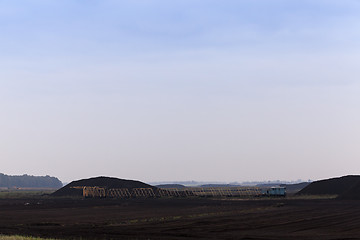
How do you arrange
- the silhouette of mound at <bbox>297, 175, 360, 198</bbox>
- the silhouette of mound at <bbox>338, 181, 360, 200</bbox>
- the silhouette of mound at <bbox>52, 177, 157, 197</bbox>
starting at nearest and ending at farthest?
the silhouette of mound at <bbox>338, 181, 360, 200</bbox>
the silhouette of mound at <bbox>297, 175, 360, 198</bbox>
the silhouette of mound at <bbox>52, 177, 157, 197</bbox>

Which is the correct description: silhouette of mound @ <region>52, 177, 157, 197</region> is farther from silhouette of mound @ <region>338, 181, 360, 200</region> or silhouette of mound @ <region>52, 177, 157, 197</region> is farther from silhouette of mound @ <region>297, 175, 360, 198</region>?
silhouette of mound @ <region>338, 181, 360, 200</region>

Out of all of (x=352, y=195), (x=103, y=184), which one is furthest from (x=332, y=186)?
(x=103, y=184)

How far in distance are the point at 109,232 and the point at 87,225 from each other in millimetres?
7209

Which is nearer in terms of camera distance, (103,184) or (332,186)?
(332,186)

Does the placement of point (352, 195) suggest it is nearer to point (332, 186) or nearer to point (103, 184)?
point (332, 186)

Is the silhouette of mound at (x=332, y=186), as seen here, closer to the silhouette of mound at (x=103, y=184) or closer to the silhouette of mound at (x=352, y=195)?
the silhouette of mound at (x=352, y=195)

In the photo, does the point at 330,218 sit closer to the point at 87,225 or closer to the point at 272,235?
the point at 272,235

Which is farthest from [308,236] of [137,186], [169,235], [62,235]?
[137,186]

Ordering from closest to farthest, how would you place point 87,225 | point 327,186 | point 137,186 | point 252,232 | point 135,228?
point 252,232 → point 135,228 → point 87,225 → point 327,186 → point 137,186

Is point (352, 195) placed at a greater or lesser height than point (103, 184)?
lesser

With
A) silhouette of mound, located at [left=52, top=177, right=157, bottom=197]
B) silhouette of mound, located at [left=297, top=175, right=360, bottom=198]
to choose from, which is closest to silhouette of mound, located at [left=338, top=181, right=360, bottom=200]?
silhouette of mound, located at [left=297, top=175, right=360, bottom=198]

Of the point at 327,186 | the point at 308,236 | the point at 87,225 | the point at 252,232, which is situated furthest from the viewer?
the point at 327,186

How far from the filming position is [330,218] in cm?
5275

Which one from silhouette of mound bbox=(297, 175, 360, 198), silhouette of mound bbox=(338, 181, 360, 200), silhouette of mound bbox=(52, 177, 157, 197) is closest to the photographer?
silhouette of mound bbox=(338, 181, 360, 200)
